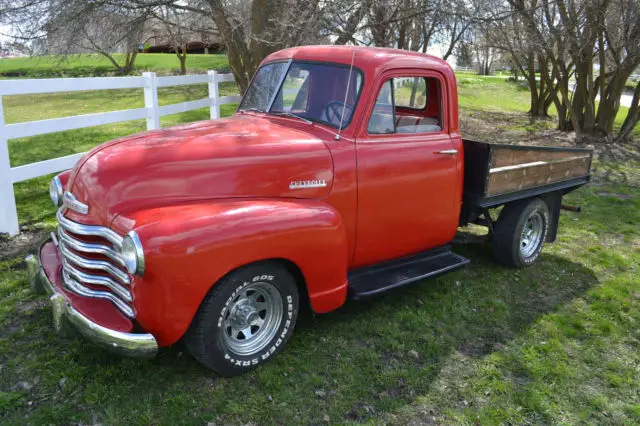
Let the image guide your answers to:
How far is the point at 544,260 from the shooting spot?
5961mm

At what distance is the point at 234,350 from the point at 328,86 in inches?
83.6

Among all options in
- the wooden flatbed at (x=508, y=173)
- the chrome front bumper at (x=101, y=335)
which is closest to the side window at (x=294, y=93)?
the wooden flatbed at (x=508, y=173)

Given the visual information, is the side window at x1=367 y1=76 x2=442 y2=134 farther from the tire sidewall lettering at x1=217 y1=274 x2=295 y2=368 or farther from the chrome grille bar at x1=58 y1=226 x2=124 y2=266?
the chrome grille bar at x1=58 y1=226 x2=124 y2=266

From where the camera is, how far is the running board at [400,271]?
4.07 metres

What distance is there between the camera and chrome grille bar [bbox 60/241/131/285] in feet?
10.2

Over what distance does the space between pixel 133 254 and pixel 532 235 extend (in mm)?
4462

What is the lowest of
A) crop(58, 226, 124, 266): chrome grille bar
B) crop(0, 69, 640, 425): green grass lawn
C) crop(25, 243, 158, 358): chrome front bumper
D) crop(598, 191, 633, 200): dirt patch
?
crop(0, 69, 640, 425): green grass lawn

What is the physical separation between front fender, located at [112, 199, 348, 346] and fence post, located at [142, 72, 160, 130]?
211 inches

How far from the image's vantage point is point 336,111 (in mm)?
4098

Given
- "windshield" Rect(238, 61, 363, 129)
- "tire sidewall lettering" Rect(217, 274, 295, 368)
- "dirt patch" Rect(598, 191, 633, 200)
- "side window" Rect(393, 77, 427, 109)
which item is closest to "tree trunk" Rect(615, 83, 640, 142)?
"dirt patch" Rect(598, 191, 633, 200)

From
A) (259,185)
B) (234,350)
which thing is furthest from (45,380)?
(259,185)

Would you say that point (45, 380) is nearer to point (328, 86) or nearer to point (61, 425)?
point (61, 425)

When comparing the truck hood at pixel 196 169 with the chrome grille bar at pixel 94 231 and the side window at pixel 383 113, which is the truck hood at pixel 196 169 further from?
the side window at pixel 383 113

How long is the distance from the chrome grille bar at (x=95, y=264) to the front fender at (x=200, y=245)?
15cm
